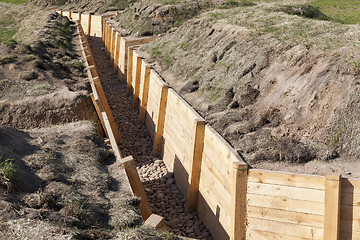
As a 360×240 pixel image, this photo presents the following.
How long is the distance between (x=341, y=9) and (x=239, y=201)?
732 inches

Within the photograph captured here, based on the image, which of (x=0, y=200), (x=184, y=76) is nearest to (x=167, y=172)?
(x=184, y=76)

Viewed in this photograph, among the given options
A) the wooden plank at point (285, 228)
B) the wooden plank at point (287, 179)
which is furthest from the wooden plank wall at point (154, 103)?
the wooden plank at point (285, 228)

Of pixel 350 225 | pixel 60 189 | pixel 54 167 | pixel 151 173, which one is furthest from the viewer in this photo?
pixel 151 173

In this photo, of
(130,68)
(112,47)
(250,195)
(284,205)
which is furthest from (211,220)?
(112,47)

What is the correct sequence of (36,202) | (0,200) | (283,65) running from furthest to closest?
(283,65), (36,202), (0,200)

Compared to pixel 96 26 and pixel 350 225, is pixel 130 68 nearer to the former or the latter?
pixel 350 225

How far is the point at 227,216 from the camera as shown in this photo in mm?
8258

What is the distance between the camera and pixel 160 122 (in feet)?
44.4

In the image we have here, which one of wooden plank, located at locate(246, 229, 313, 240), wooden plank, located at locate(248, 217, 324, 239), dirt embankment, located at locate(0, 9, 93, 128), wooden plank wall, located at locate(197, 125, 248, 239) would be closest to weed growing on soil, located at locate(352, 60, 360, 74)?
wooden plank wall, located at locate(197, 125, 248, 239)

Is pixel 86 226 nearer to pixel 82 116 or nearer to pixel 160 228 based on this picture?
pixel 160 228

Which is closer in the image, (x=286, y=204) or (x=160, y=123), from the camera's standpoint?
(x=286, y=204)

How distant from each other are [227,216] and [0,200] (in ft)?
14.4

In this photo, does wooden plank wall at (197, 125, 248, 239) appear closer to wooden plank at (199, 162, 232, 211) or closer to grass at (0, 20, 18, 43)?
wooden plank at (199, 162, 232, 211)

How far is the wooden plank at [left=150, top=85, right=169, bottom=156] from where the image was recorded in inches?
521
